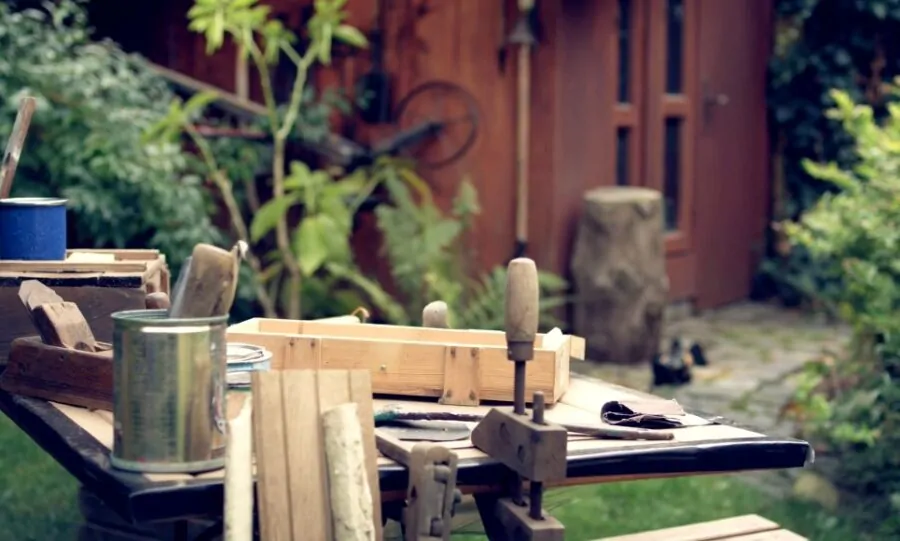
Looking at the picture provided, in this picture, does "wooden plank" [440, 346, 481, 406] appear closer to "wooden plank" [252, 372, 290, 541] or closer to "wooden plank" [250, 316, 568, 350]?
Result: "wooden plank" [250, 316, 568, 350]

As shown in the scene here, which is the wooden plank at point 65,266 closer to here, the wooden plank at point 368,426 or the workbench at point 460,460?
the workbench at point 460,460

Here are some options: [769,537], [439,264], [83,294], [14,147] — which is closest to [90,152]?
[439,264]

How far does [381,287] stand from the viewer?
837 cm

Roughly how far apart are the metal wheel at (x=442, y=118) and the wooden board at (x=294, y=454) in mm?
5963

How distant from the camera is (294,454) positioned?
7.04 ft

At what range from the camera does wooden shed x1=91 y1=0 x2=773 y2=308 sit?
7.91 meters

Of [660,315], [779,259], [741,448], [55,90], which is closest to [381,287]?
[660,315]

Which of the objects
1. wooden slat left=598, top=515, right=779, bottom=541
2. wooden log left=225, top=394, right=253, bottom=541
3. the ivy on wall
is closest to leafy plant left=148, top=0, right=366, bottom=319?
the ivy on wall

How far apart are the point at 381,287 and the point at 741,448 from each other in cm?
602

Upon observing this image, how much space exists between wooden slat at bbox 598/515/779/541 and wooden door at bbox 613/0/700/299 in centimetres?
570

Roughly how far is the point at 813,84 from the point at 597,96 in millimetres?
3003

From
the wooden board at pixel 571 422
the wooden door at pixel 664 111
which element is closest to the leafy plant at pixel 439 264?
the wooden door at pixel 664 111

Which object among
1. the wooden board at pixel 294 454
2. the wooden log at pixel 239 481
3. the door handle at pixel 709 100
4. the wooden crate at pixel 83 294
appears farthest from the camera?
the door handle at pixel 709 100

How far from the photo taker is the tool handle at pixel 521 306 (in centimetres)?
230
